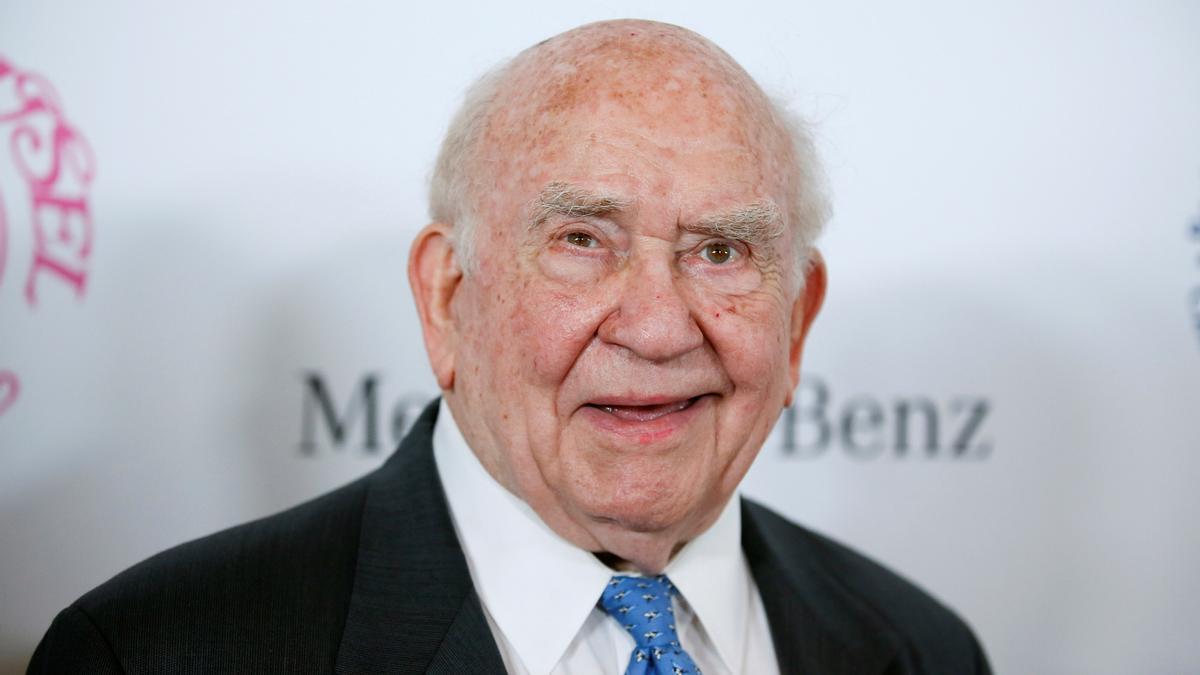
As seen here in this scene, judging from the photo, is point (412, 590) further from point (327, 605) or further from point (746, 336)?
point (746, 336)

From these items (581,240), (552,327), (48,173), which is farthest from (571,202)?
(48,173)

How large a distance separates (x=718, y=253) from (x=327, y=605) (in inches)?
28.6

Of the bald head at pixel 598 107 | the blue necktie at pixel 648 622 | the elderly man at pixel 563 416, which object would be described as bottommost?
the blue necktie at pixel 648 622

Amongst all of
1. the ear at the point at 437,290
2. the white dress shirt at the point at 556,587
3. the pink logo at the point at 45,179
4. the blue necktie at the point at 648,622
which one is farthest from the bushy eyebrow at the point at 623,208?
the pink logo at the point at 45,179

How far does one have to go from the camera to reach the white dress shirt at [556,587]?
1.63 meters

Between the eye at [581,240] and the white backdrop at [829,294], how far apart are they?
0.64 meters

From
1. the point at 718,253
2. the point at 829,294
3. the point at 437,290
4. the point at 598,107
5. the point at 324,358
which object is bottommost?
the point at 324,358

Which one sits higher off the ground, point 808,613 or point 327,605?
point 327,605

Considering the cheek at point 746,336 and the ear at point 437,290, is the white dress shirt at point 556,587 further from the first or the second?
the cheek at point 746,336

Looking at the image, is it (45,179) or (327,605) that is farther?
(45,179)

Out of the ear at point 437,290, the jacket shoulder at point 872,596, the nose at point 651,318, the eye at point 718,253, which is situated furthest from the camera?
the jacket shoulder at point 872,596

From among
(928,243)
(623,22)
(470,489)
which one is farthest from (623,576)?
(928,243)

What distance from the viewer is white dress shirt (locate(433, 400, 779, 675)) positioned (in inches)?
→ 64.2

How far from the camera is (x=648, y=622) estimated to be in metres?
1.65
